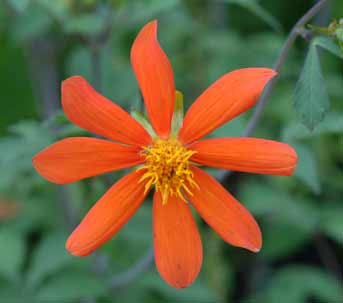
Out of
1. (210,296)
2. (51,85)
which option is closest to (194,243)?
(210,296)

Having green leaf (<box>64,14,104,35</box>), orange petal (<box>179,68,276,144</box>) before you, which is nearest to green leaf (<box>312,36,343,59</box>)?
orange petal (<box>179,68,276,144</box>)

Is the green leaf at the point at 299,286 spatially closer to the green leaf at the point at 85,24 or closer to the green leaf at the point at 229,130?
the green leaf at the point at 229,130

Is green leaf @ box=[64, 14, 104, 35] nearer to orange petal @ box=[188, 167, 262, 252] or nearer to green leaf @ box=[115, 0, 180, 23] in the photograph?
green leaf @ box=[115, 0, 180, 23]

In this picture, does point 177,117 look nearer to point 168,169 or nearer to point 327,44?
point 168,169

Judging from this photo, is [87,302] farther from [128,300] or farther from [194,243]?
[194,243]

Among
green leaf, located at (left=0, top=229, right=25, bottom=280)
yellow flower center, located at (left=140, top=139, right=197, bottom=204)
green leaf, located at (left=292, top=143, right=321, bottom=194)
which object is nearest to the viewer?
yellow flower center, located at (left=140, top=139, right=197, bottom=204)

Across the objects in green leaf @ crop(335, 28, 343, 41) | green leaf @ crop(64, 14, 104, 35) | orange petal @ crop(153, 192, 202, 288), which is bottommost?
orange petal @ crop(153, 192, 202, 288)
